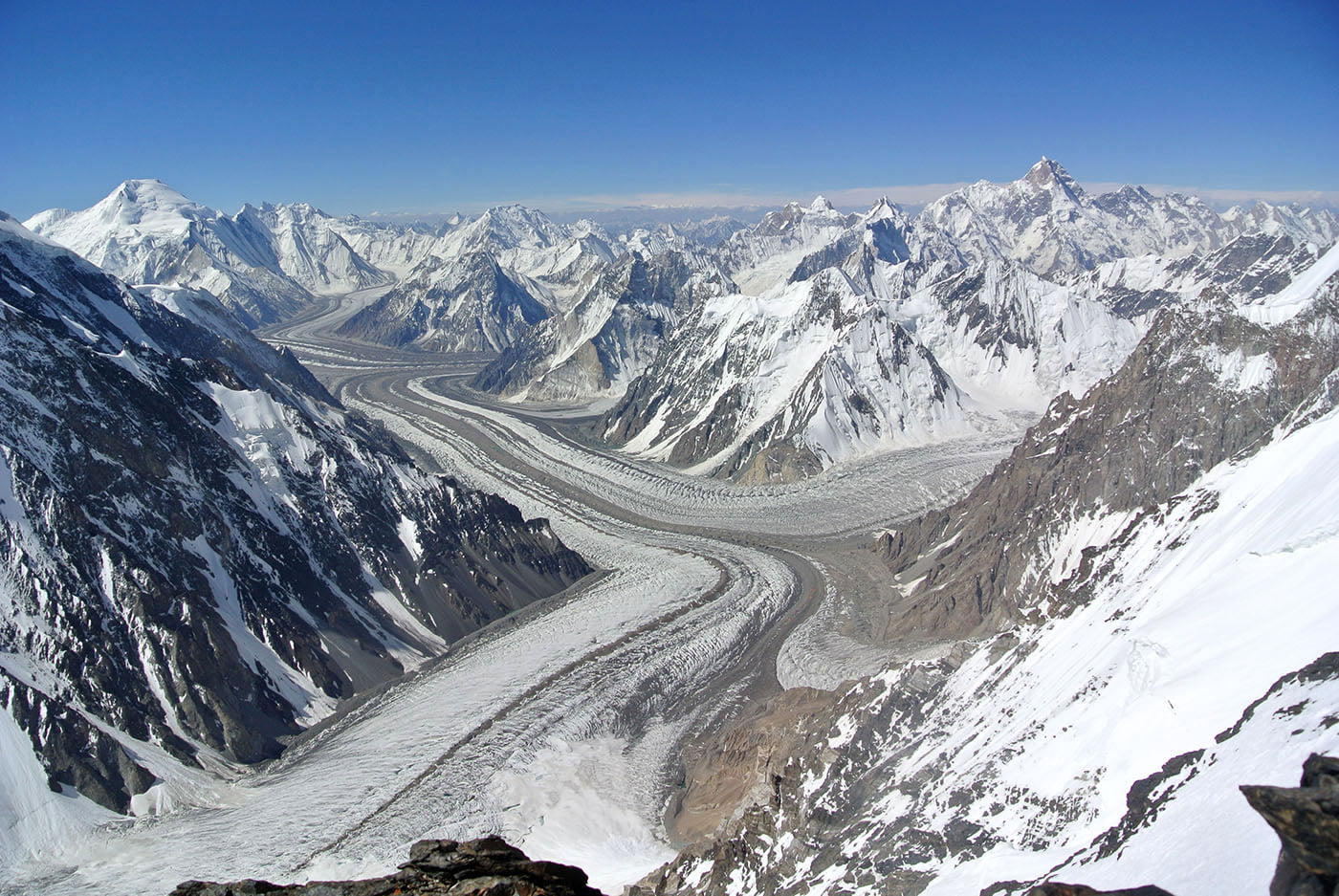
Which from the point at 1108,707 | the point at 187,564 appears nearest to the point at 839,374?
the point at 187,564

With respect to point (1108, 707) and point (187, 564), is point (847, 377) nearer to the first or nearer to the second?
point (187, 564)

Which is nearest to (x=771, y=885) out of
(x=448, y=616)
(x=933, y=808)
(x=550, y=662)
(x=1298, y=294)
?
(x=933, y=808)

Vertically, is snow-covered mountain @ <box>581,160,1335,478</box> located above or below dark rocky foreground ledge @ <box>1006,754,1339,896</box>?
above

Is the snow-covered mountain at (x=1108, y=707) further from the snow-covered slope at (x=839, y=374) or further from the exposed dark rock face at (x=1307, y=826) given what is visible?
the snow-covered slope at (x=839, y=374)

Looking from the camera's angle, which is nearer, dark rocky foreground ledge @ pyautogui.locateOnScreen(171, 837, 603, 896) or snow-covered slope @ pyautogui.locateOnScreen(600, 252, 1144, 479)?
dark rocky foreground ledge @ pyautogui.locateOnScreen(171, 837, 603, 896)

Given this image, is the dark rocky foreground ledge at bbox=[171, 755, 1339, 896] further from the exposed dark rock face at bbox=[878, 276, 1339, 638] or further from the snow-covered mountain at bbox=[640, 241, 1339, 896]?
the exposed dark rock face at bbox=[878, 276, 1339, 638]

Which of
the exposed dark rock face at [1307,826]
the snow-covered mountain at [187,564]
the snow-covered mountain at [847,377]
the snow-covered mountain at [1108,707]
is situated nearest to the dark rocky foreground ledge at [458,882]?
the exposed dark rock face at [1307,826]

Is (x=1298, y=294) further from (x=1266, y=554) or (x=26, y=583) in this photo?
(x=26, y=583)

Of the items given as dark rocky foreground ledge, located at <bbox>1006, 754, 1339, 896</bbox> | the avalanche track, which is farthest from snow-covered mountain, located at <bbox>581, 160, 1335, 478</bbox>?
dark rocky foreground ledge, located at <bbox>1006, 754, 1339, 896</bbox>
